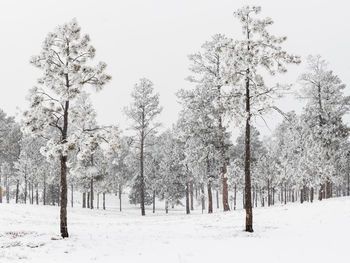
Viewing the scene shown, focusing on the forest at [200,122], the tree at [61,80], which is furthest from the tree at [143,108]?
the tree at [61,80]

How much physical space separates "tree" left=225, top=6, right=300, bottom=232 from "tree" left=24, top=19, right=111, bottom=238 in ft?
24.1

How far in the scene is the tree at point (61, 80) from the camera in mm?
14477

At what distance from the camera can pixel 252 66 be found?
15773mm

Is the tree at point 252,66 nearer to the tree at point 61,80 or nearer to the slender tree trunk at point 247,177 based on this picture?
the slender tree trunk at point 247,177

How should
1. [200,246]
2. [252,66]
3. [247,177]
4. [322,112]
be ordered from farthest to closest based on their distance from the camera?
[322,112] < [247,177] < [252,66] < [200,246]

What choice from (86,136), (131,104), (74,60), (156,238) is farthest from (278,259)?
(131,104)

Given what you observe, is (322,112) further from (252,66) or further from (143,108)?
(143,108)

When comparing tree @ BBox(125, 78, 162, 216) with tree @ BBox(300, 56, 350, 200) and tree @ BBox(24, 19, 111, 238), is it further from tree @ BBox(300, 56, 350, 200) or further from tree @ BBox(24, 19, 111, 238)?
tree @ BBox(24, 19, 111, 238)

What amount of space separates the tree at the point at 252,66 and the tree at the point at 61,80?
735 cm

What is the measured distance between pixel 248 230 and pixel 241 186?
38.7 m

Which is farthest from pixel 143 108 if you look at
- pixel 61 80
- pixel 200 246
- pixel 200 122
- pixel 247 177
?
pixel 200 246

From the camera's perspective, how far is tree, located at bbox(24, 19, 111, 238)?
14477 mm

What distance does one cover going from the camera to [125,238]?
14.9m

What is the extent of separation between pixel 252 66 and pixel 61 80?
30.5 feet
